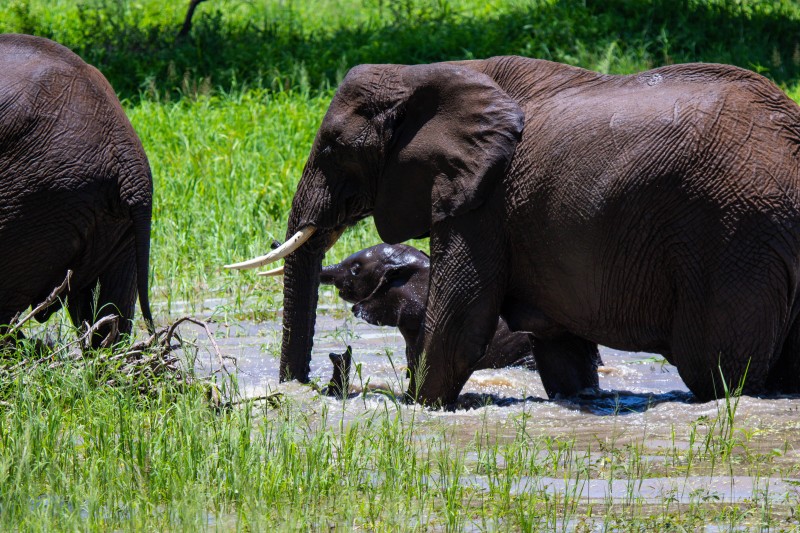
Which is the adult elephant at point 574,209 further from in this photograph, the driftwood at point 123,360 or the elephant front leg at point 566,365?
the driftwood at point 123,360

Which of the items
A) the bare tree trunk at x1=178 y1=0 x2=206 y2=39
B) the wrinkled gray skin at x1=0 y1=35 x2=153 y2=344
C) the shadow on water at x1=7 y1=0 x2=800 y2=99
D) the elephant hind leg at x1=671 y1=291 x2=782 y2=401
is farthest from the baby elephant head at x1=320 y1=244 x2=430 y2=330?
the bare tree trunk at x1=178 y1=0 x2=206 y2=39

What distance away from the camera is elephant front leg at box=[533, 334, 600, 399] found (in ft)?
22.7

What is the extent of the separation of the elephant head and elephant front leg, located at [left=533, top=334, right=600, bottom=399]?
0.91m

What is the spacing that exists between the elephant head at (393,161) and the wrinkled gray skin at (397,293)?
2.74ft

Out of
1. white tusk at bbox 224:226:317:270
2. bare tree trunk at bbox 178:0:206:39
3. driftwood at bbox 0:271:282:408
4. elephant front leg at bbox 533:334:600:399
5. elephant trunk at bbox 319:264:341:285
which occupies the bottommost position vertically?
bare tree trunk at bbox 178:0:206:39

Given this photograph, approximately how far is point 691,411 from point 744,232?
812mm

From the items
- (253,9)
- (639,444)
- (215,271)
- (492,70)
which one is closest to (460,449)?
(639,444)

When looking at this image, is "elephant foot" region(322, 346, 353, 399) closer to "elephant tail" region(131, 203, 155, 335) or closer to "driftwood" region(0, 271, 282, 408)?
"driftwood" region(0, 271, 282, 408)

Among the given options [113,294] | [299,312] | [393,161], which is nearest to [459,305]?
[393,161]

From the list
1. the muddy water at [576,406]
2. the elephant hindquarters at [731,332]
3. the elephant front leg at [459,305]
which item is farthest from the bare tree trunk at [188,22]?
the elephant hindquarters at [731,332]

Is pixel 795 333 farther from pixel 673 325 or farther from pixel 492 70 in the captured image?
pixel 492 70

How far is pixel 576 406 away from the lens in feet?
21.2

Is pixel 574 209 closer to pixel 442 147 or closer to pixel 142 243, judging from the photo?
pixel 442 147

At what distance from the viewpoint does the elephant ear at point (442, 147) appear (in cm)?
635
